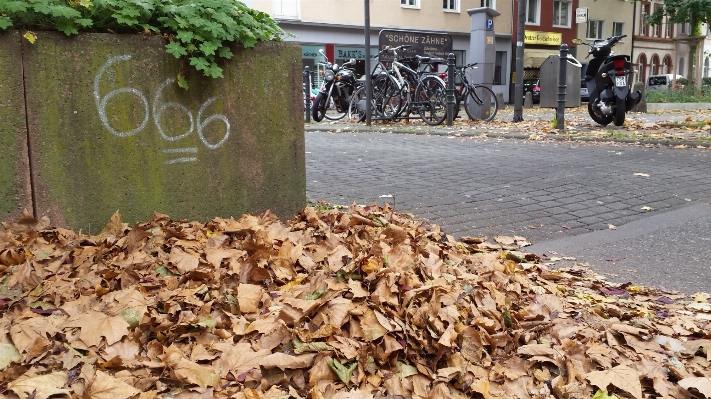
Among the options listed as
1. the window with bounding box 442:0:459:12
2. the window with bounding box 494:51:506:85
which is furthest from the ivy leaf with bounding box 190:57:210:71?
the window with bounding box 494:51:506:85

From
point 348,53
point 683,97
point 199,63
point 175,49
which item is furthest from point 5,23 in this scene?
point 348,53

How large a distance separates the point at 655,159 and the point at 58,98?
6.73 meters

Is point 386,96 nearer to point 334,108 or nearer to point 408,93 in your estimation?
point 408,93

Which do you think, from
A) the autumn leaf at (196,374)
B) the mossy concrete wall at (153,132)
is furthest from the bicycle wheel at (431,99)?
the autumn leaf at (196,374)

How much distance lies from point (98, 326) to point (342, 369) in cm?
89

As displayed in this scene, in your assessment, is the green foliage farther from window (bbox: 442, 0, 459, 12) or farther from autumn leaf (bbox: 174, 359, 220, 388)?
autumn leaf (bbox: 174, 359, 220, 388)

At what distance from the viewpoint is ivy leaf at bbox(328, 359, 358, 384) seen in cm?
228

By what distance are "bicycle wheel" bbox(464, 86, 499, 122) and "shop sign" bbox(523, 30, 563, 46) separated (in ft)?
78.4

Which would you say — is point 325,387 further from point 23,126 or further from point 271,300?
point 23,126

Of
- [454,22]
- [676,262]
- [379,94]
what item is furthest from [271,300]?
[454,22]

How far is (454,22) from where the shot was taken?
34750 mm

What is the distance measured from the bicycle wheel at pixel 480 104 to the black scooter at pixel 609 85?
3143 mm

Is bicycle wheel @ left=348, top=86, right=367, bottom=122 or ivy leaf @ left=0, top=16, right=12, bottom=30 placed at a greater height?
ivy leaf @ left=0, top=16, right=12, bottom=30

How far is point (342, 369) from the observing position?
2.31 meters
